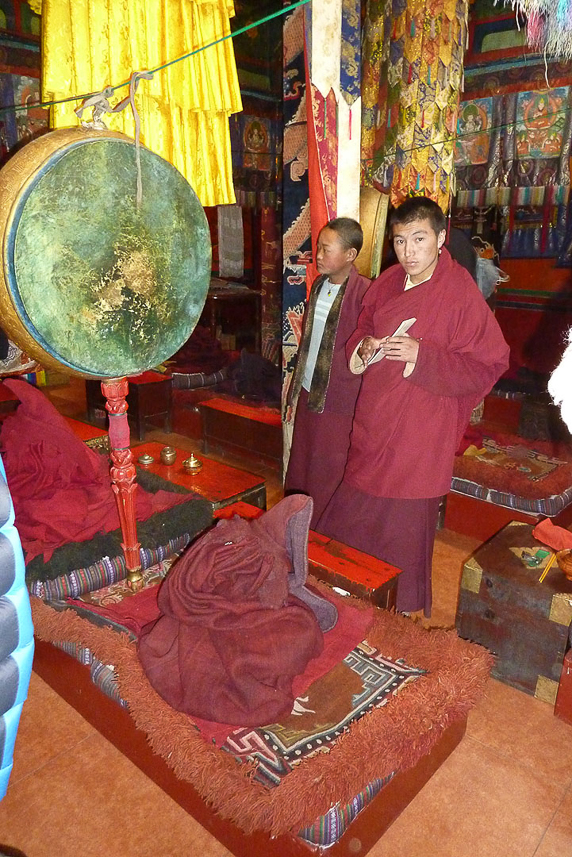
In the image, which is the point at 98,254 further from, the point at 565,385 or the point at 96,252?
the point at 565,385

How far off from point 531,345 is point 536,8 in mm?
5913

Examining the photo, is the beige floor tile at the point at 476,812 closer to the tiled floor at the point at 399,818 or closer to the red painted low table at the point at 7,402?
the tiled floor at the point at 399,818

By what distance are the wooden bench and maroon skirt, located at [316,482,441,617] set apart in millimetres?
1794

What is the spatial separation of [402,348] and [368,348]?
16 cm

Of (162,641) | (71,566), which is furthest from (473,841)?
(71,566)

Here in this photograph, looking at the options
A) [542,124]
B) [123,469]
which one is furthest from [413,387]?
[542,124]

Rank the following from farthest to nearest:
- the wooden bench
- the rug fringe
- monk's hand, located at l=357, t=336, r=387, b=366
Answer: the wooden bench < monk's hand, located at l=357, t=336, r=387, b=366 < the rug fringe

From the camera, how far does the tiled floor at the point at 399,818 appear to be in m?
1.66

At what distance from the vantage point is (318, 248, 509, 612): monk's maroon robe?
224cm

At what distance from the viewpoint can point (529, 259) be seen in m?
6.72

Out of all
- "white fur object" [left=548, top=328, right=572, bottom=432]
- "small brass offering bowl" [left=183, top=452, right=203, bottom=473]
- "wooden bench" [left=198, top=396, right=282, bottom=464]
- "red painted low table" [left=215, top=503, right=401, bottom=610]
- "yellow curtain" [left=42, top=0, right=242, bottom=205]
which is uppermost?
"yellow curtain" [left=42, top=0, right=242, bottom=205]

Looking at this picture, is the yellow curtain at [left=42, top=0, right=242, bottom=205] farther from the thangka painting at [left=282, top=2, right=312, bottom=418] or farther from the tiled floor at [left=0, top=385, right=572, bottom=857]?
the tiled floor at [left=0, top=385, right=572, bottom=857]

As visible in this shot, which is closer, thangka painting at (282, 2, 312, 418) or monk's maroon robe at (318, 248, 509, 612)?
monk's maroon robe at (318, 248, 509, 612)

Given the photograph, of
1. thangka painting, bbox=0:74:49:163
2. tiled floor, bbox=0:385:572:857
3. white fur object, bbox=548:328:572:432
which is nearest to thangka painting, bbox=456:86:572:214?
thangka painting, bbox=0:74:49:163
